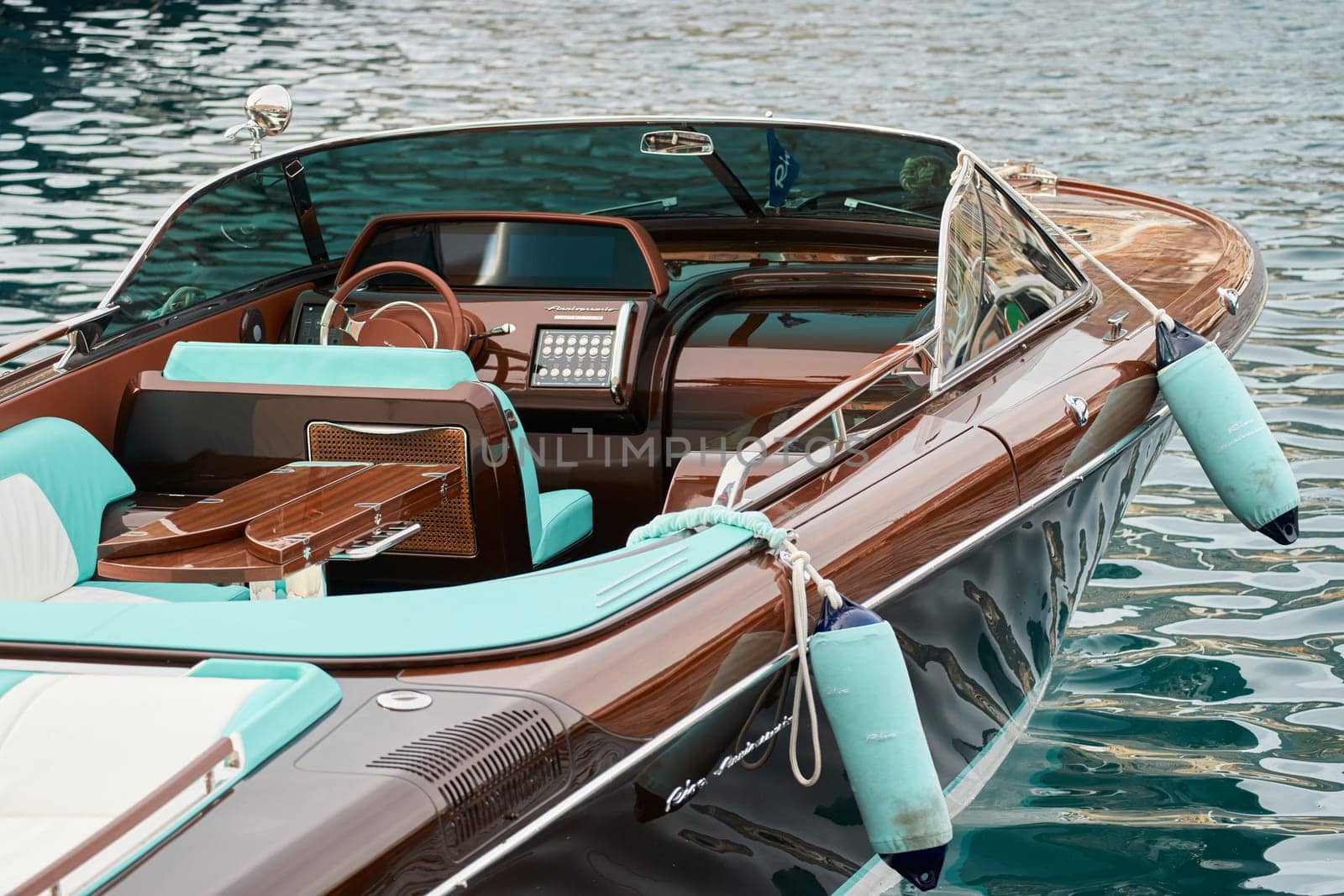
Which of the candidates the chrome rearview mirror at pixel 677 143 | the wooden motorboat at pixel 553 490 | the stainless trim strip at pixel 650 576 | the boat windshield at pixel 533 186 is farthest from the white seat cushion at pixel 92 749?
the chrome rearview mirror at pixel 677 143

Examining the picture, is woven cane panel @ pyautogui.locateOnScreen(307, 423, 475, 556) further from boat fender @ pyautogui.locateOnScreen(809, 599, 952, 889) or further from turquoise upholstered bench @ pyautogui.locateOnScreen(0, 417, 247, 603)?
boat fender @ pyautogui.locateOnScreen(809, 599, 952, 889)

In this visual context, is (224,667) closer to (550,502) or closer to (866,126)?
(550,502)

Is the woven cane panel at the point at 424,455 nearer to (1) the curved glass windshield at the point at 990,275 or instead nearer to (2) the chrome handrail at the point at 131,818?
(1) the curved glass windshield at the point at 990,275

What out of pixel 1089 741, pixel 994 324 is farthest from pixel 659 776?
pixel 1089 741

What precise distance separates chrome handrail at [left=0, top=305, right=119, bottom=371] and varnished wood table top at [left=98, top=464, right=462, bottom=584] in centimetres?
53

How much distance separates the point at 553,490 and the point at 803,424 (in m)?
1.48

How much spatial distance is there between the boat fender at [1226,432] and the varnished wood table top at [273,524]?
1.52m

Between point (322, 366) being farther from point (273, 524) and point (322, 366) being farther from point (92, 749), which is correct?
point (92, 749)

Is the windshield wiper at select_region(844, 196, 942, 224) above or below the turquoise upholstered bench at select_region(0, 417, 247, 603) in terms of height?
above

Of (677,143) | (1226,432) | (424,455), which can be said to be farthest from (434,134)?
(1226,432)

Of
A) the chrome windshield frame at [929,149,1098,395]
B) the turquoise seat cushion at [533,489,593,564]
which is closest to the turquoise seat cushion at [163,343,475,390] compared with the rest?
the turquoise seat cushion at [533,489,593,564]

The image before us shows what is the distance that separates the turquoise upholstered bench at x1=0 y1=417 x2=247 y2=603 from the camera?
2.77 metres

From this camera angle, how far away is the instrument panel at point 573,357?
3.79 metres

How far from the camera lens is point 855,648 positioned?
210cm
